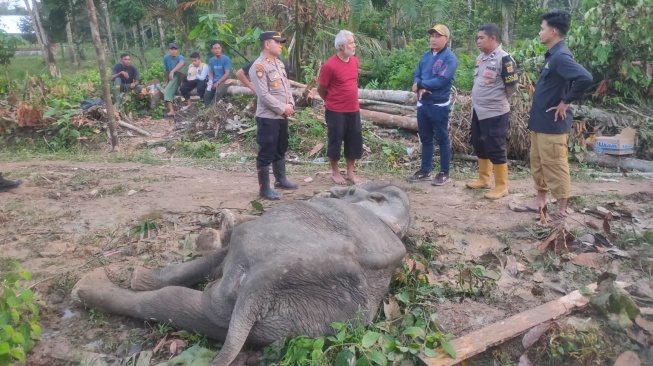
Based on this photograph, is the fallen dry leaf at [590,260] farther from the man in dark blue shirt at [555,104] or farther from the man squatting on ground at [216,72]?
the man squatting on ground at [216,72]

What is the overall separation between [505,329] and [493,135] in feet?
10.4

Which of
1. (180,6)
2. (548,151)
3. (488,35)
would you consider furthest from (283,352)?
(180,6)

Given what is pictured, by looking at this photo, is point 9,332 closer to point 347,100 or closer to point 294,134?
point 347,100

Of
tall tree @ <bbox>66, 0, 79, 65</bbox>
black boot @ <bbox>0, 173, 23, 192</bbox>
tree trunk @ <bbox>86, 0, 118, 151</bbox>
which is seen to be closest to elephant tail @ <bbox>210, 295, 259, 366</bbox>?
black boot @ <bbox>0, 173, 23, 192</bbox>

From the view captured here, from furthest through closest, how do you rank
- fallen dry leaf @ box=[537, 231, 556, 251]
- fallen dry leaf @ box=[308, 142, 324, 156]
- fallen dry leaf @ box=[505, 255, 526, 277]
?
fallen dry leaf @ box=[308, 142, 324, 156], fallen dry leaf @ box=[537, 231, 556, 251], fallen dry leaf @ box=[505, 255, 526, 277]

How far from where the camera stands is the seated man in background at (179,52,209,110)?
36.7 feet

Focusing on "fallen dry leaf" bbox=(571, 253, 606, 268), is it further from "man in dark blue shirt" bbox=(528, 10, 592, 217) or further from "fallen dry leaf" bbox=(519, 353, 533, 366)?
"fallen dry leaf" bbox=(519, 353, 533, 366)

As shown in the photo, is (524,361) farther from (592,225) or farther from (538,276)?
(592,225)

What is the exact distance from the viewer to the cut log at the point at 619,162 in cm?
720

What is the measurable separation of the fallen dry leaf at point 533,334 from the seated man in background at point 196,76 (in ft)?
31.8

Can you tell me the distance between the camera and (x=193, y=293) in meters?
2.85

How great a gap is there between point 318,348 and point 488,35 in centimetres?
412

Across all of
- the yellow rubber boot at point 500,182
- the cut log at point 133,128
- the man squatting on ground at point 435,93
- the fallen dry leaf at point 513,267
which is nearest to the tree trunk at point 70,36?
the cut log at point 133,128

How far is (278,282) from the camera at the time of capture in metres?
2.60
